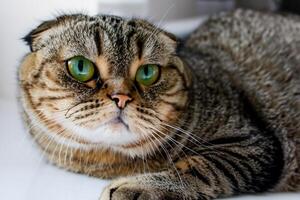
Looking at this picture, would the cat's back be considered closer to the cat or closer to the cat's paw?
the cat

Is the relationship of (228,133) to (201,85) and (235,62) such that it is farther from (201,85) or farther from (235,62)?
(235,62)

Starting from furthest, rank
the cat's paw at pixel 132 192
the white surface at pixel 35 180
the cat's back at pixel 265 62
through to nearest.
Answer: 1. the cat's back at pixel 265 62
2. the white surface at pixel 35 180
3. the cat's paw at pixel 132 192

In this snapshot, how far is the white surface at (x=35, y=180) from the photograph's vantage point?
3.89 ft

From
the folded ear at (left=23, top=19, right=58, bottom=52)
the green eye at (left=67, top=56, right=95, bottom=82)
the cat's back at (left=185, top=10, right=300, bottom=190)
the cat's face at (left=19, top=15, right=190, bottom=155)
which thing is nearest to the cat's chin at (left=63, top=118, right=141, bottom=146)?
the cat's face at (left=19, top=15, right=190, bottom=155)

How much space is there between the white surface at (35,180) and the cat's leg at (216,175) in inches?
1.9

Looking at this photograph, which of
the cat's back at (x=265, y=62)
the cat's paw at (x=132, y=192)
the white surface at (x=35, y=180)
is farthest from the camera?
the cat's back at (x=265, y=62)

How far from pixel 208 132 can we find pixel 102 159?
26 cm

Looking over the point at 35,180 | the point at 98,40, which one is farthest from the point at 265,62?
the point at 35,180

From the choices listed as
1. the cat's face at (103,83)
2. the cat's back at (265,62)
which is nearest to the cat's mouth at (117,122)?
the cat's face at (103,83)

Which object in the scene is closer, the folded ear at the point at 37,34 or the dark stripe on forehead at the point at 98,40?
the dark stripe on forehead at the point at 98,40

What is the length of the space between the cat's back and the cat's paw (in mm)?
376

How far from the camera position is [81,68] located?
113 centimetres

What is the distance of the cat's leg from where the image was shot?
3.60 feet

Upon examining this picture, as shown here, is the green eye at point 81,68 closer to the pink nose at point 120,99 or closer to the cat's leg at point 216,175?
the pink nose at point 120,99
